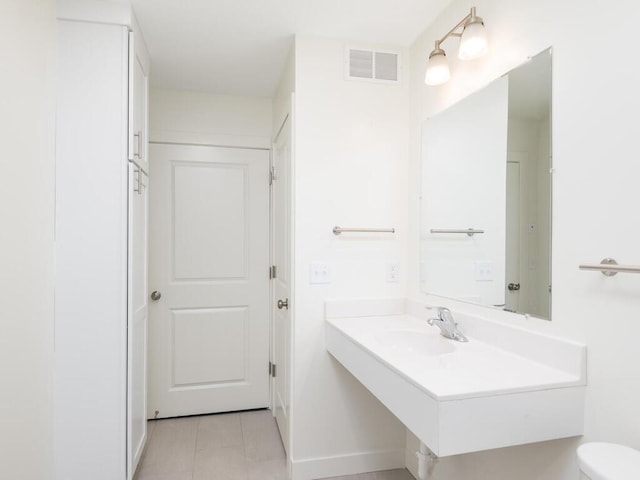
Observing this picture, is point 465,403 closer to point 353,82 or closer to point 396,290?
point 396,290

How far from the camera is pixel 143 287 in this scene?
6.94ft

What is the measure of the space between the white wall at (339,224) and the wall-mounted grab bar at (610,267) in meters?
1.14

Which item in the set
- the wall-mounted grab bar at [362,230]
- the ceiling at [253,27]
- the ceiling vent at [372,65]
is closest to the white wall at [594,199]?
the ceiling at [253,27]

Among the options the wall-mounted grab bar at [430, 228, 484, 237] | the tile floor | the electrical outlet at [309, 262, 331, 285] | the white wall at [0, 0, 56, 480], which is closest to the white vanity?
the wall-mounted grab bar at [430, 228, 484, 237]

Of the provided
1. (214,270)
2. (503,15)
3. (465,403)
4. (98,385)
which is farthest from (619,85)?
(214,270)

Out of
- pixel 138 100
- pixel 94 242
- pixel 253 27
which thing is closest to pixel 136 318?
pixel 94 242

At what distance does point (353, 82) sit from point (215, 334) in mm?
2016

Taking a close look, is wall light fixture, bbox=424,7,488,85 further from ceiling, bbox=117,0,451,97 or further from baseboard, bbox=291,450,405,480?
baseboard, bbox=291,450,405,480

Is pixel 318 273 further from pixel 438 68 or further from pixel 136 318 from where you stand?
pixel 438 68

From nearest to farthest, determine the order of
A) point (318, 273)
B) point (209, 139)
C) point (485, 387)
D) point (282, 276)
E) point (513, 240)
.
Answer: point (485, 387) < point (513, 240) < point (318, 273) < point (282, 276) < point (209, 139)

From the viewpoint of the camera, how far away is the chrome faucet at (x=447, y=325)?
62.8 inches

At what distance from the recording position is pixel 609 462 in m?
0.88

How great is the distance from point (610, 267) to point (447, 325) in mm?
751

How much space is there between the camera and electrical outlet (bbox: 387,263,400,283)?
83.9 inches
